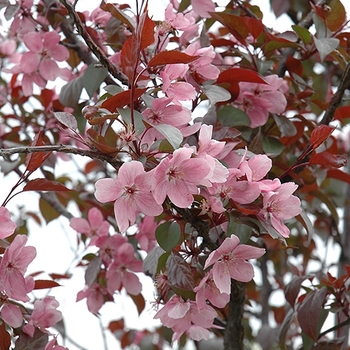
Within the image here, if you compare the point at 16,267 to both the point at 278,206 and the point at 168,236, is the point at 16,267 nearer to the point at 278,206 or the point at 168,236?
the point at 168,236

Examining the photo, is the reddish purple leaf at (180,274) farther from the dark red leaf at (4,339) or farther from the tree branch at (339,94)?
the tree branch at (339,94)

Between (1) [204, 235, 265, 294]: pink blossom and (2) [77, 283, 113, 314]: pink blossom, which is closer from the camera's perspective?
(1) [204, 235, 265, 294]: pink blossom

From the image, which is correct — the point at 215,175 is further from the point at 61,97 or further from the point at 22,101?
the point at 22,101

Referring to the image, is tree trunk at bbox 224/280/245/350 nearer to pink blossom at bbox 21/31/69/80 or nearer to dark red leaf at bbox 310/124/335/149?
dark red leaf at bbox 310/124/335/149

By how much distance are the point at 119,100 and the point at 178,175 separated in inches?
5.4

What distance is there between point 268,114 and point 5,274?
583mm

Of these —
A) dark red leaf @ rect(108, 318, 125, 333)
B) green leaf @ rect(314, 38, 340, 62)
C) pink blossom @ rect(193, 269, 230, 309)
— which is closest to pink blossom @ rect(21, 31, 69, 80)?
green leaf @ rect(314, 38, 340, 62)

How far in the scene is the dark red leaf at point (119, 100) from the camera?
2.65 ft

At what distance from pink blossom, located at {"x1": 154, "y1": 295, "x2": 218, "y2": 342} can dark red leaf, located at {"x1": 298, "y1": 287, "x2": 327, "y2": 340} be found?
0.23 m

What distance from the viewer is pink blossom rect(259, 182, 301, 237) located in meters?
0.82

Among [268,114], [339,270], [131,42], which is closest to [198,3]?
[268,114]

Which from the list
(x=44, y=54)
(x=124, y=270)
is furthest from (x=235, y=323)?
(x=44, y=54)

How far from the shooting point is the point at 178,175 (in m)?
0.76

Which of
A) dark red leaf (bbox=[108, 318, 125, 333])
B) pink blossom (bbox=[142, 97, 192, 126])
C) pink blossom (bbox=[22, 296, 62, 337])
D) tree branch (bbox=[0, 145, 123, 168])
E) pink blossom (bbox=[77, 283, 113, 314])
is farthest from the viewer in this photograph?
dark red leaf (bbox=[108, 318, 125, 333])
